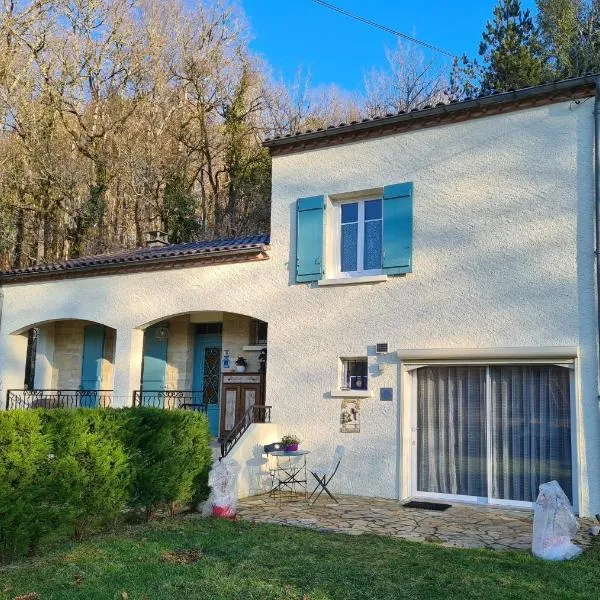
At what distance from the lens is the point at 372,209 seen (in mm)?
11094

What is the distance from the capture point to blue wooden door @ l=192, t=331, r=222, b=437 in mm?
14586

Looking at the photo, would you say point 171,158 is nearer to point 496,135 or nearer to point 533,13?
point 533,13

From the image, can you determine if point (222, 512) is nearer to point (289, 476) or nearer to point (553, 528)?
point (289, 476)

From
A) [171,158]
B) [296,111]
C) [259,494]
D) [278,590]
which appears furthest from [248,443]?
[296,111]

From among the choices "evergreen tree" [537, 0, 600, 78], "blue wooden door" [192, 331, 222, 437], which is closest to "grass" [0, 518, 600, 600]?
"blue wooden door" [192, 331, 222, 437]

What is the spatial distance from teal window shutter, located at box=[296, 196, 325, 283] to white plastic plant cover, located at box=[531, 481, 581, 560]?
5.54 meters

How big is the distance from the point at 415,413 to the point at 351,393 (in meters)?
1.10

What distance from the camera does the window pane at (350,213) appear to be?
11.3 meters

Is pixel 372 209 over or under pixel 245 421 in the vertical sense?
over

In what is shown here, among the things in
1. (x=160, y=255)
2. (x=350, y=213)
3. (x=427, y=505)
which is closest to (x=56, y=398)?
(x=160, y=255)

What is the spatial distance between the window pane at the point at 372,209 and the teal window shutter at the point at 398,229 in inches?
15.0

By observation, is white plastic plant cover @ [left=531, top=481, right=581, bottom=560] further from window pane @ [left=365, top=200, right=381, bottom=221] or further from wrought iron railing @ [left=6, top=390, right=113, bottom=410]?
wrought iron railing @ [left=6, top=390, right=113, bottom=410]

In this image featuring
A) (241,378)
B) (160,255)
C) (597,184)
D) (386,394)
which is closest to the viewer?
(597,184)

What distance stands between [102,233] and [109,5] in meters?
9.40
